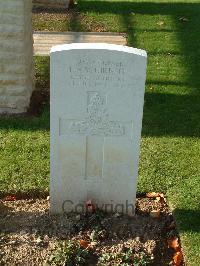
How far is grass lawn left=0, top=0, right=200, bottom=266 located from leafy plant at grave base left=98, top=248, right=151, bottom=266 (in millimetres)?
373

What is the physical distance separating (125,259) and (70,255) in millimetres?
440

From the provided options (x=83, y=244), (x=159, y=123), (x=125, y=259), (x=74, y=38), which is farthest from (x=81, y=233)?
(x=74, y=38)

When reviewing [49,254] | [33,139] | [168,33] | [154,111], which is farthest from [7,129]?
[168,33]

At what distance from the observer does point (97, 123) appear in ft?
14.3

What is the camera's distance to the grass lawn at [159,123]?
17.1ft

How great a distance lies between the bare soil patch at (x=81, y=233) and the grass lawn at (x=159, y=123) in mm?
216

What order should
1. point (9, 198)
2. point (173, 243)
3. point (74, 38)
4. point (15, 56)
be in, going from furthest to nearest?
point (74, 38), point (15, 56), point (9, 198), point (173, 243)

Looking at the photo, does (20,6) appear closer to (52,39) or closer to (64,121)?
(64,121)

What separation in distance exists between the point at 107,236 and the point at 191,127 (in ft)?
7.58

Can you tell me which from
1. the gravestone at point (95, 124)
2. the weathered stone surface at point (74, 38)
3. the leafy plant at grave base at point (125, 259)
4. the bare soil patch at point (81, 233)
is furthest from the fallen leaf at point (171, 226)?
the weathered stone surface at point (74, 38)

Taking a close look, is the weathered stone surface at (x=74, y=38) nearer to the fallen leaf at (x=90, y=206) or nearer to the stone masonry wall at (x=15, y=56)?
the stone masonry wall at (x=15, y=56)

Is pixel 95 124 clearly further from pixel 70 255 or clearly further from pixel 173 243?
pixel 173 243

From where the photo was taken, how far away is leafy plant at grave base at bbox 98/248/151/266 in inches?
168

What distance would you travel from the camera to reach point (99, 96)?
4.23 meters
